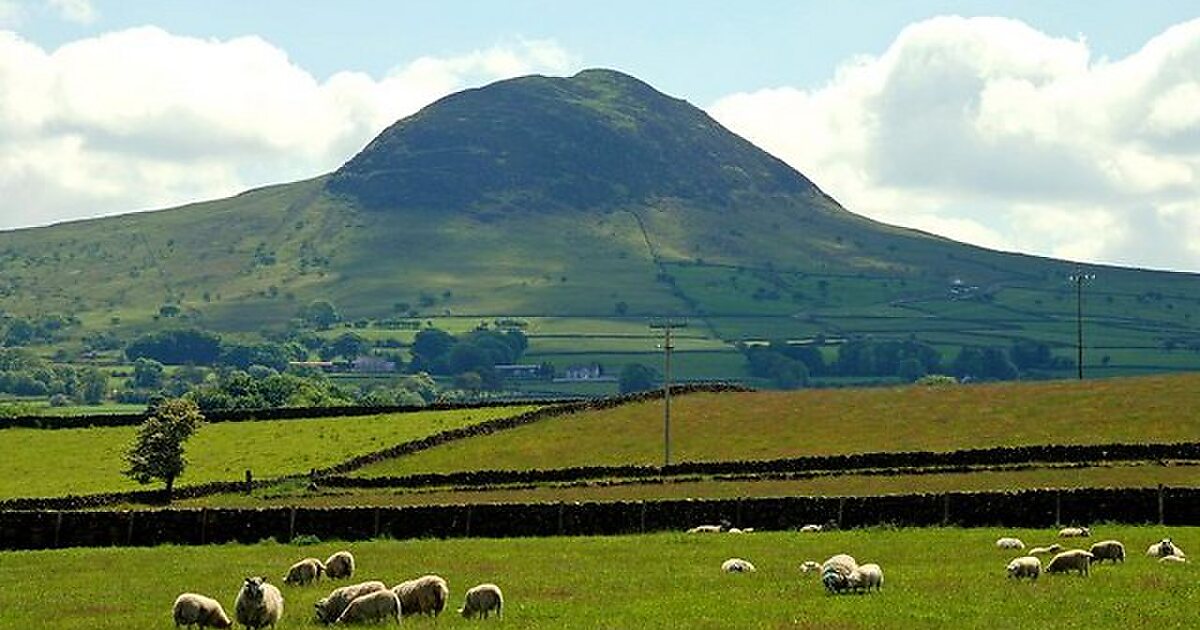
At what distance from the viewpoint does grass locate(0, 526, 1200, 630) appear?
32.6 meters

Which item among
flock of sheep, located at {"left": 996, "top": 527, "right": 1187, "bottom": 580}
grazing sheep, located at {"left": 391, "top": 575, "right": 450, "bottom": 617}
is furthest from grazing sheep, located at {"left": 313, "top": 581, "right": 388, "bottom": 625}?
flock of sheep, located at {"left": 996, "top": 527, "right": 1187, "bottom": 580}

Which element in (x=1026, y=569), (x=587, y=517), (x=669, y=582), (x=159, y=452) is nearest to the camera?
(x=1026, y=569)

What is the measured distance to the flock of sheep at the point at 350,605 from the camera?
3394 cm

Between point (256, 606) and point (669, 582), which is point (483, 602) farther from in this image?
point (669, 582)

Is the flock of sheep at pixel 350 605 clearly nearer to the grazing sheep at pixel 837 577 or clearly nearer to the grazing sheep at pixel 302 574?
the grazing sheep at pixel 837 577

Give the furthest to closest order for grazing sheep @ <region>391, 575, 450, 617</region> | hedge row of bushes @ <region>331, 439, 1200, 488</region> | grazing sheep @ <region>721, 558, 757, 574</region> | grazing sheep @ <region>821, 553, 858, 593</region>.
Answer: hedge row of bushes @ <region>331, 439, 1200, 488</region>, grazing sheep @ <region>721, 558, 757, 574</region>, grazing sheep @ <region>821, 553, 858, 593</region>, grazing sheep @ <region>391, 575, 450, 617</region>

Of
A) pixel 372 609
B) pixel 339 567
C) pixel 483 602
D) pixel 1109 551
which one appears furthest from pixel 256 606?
pixel 1109 551

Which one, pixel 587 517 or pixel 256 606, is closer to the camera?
pixel 256 606

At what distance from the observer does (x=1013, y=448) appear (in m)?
84.9

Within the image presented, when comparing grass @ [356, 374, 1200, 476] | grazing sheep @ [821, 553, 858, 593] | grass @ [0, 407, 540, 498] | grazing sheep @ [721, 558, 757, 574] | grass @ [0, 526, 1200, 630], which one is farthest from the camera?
grass @ [0, 407, 540, 498]

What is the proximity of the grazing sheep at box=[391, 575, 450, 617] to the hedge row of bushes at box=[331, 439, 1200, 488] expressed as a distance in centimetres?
5031

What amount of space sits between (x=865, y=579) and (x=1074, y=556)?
560 cm

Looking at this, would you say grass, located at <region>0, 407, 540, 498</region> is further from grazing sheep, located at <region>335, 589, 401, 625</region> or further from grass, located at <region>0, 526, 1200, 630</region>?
grazing sheep, located at <region>335, 589, 401, 625</region>

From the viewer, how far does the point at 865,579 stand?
36844mm
